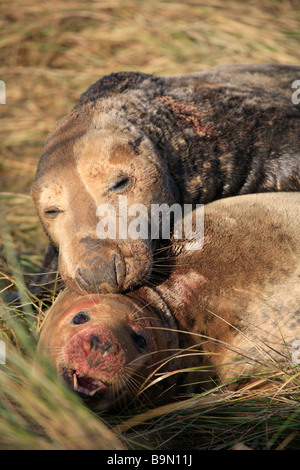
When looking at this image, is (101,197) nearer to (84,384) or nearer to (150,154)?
(150,154)

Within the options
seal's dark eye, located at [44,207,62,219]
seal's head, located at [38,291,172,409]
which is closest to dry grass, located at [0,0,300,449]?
seal's dark eye, located at [44,207,62,219]

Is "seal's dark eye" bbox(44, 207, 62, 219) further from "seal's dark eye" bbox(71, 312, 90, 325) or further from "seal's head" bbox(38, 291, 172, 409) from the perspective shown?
"seal's dark eye" bbox(71, 312, 90, 325)

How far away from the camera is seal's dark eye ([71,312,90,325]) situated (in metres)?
2.97

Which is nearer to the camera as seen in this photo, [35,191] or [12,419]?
[12,419]

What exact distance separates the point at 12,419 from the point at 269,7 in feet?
22.5

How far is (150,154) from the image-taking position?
12.3 feet

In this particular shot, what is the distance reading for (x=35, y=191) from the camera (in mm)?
3791

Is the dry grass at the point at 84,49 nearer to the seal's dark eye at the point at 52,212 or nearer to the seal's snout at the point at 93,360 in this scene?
the seal's dark eye at the point at 52,212

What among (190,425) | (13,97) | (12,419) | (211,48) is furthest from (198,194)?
(13,97)

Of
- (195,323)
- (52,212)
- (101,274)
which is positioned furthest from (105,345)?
(52,212)

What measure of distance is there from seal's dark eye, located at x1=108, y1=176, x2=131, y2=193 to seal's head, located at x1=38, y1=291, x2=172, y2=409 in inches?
26.4

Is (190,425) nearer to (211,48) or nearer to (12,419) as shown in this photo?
(12,419)

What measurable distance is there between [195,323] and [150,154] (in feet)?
3.67

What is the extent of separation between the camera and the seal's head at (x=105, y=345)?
2.70 meters
